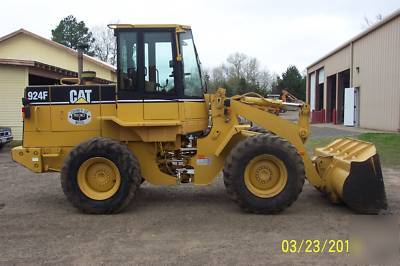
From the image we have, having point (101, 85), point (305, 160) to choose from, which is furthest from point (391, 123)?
point (101, 85)

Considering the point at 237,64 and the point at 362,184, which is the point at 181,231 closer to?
the point at 362,184

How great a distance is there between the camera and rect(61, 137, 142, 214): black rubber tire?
7.84m

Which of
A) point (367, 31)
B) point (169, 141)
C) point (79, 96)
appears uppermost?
point (367, 31)

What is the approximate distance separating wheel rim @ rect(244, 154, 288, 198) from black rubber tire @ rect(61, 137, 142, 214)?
5.76ft

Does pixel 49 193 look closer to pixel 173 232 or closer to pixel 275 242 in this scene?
pixel 173 232

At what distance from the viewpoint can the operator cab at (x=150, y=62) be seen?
26.7ft

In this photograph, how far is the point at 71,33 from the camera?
228 ft

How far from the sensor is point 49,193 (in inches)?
389

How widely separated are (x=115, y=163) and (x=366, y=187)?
12.5ft

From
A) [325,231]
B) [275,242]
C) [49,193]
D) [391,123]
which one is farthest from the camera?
[391,123]

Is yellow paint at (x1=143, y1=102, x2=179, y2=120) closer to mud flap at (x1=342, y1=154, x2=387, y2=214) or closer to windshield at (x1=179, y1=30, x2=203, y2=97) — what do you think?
windshield at (x1=179, y1=30, x2=203, y2=97)

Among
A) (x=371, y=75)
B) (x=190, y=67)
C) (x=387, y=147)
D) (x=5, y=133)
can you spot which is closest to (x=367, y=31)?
(x=371, y=75)

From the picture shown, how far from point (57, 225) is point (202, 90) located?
3.19 meters

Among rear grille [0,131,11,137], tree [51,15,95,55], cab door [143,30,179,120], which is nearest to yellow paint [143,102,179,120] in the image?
cab door [143,30,179,120]
